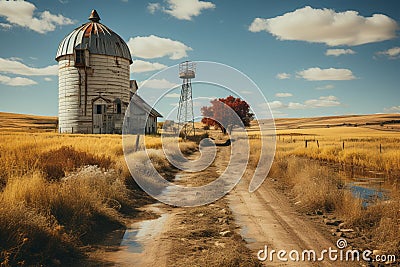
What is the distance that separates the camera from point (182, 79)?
35125mm

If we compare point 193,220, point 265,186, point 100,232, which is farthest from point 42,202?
point 265,186

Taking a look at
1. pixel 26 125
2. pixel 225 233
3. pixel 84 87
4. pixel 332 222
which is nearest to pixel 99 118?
pixel 84 87

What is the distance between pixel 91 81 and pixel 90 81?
0.11 m

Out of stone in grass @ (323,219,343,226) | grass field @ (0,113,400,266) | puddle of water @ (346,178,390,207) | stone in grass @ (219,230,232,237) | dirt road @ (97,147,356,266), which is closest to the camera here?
grass field @ (0,113,400,266)

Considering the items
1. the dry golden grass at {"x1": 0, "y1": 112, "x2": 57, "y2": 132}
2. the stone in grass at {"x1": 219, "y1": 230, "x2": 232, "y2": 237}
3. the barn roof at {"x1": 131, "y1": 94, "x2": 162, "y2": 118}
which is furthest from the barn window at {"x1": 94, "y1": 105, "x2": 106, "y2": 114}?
the stone in grass at {"x1": 219, "y1": 230, "x2": 232, "y2": 237}

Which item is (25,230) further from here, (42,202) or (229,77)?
(229,77)

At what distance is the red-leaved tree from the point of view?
5866 cm

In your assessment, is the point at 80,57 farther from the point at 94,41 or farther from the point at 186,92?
the point at 186,92

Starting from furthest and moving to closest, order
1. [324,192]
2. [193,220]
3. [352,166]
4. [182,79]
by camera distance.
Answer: [182,79] < [352,166] < [324,192] < [193,220]

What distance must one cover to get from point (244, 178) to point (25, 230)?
35.7 ft

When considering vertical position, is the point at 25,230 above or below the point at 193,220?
above

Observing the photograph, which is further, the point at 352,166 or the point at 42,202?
the point at 352,166

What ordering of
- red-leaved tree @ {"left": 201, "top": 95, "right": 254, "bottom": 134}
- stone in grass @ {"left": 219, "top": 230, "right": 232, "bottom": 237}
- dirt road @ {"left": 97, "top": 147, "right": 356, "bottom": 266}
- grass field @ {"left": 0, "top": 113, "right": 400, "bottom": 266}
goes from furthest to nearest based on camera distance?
red-leaved tree @ {"left": 201, "top": 95, "right": 254, "bottom": 134} → stone in grass @ {"left": 219, "top": 230, "right": 232, "bottom": 237} → dirt road @ {"left": 97, "top": 147, "right": 356, "bottom": 266} → grass field @ {"left": 0, "top": 113, "right": 400, "bottom": 266}

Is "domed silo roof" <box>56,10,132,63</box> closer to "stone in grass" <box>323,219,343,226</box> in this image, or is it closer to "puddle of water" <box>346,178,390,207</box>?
"puddle of water" <box>346,178,390,207</box>
